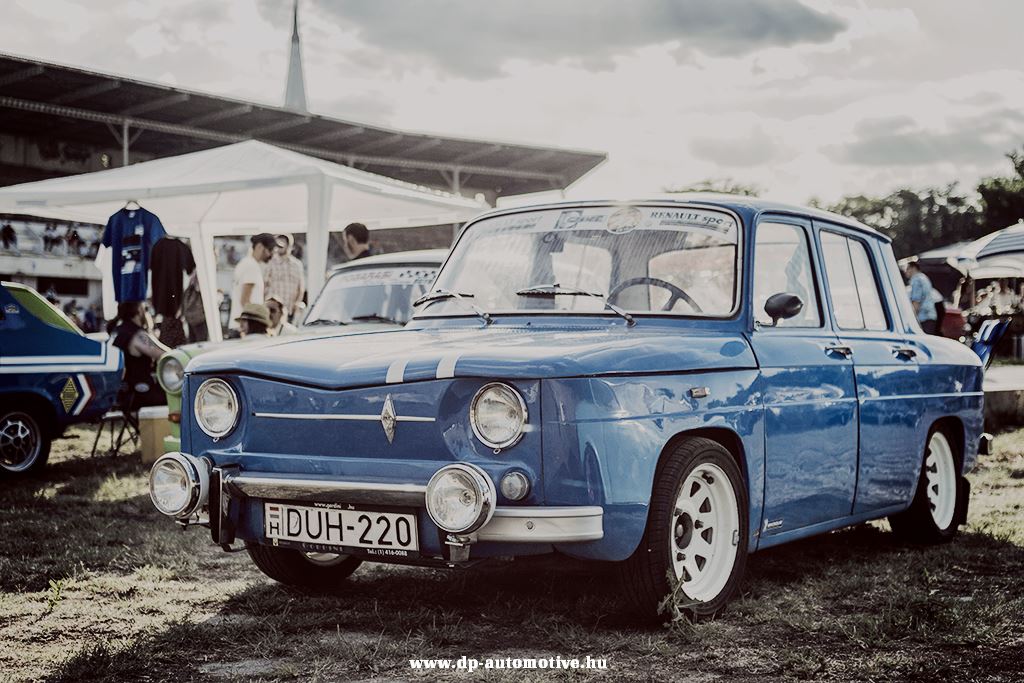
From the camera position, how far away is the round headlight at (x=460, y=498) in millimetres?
3641

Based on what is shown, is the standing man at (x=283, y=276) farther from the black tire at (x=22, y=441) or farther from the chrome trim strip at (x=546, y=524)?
the chrome trim strip at (x=546, y=524)

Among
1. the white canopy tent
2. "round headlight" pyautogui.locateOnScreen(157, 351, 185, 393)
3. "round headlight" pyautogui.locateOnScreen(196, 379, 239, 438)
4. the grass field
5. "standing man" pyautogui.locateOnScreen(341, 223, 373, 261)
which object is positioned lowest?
the grass field

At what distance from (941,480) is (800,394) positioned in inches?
75.5

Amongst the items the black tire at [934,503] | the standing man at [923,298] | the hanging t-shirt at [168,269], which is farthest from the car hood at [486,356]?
the standing man at [923,298]

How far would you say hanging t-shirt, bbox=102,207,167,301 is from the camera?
11438 millimetres

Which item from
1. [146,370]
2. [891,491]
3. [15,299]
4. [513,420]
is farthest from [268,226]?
[513,420]

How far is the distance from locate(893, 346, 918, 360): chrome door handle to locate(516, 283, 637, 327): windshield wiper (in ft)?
5.70

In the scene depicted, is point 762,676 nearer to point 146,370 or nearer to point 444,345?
point 444,345

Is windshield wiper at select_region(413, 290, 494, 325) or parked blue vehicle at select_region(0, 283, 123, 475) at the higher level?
windshield wiper at select_region(413, 290, 494, 325)

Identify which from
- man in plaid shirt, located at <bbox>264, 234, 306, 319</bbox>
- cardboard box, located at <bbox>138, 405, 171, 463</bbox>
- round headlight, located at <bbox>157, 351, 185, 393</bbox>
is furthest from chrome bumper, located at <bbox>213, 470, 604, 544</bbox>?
man in plaid shirt, located at <bbox>264, 234, 306, 319</bbox>

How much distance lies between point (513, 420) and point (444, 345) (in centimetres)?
54

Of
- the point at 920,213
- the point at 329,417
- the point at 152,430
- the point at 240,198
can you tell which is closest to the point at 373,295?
the point at 152,430

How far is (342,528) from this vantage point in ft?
13.1

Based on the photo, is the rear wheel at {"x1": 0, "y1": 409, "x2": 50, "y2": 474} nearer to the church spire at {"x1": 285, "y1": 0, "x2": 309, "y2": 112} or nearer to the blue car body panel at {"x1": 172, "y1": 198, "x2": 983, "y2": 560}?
the blue car body panel at {"x1": 172, "y1": 198, "x2": 983, "y2": 560}
